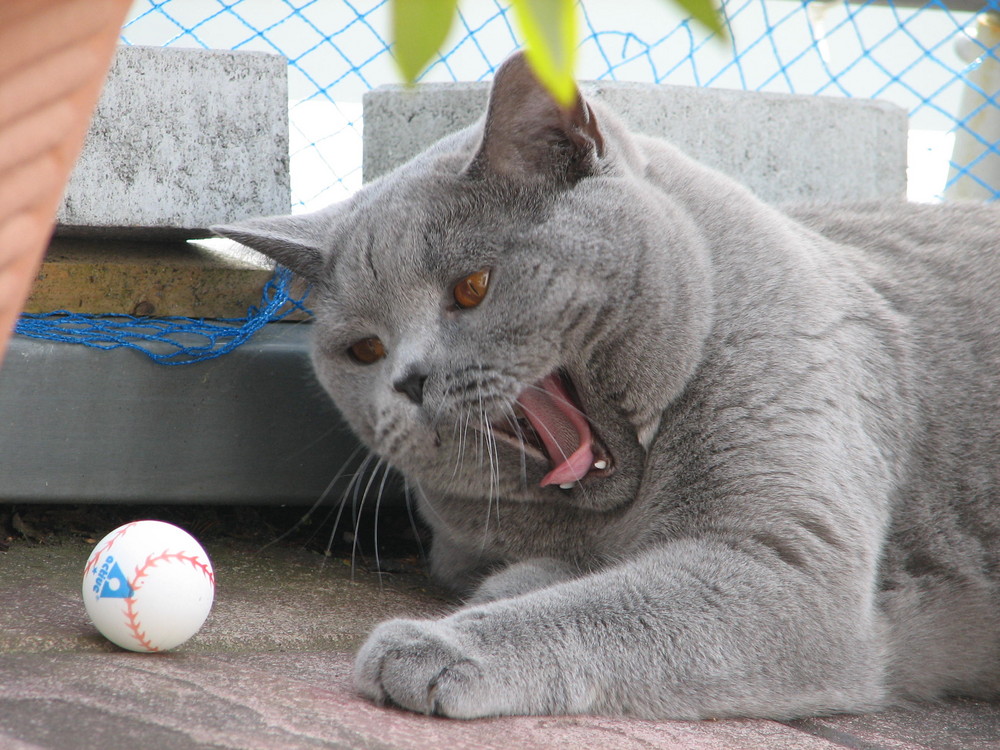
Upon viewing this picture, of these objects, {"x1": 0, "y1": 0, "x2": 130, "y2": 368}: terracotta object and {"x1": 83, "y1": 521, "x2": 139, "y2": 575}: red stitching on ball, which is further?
{"x1": 83, "y1": 521, "x2": 139, "y2": 575}: red stitching on ball

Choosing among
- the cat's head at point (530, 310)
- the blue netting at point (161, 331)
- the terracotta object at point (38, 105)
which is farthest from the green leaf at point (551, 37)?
the blue netting at point (161, 331)

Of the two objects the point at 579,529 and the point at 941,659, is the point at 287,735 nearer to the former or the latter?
the point at 579,529

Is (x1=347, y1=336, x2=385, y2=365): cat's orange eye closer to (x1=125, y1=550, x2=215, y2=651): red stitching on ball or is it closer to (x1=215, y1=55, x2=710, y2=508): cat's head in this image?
(x1=215, y1=55, x2=710, y2=508): cat's head

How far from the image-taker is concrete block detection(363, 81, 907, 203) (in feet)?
7.77

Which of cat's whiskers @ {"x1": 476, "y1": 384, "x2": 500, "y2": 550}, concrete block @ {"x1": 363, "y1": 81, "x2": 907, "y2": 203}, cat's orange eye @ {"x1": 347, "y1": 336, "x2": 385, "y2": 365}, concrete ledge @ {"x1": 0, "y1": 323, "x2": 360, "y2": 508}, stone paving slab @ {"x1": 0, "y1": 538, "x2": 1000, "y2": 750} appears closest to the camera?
stone paving slab @ {"x1": 0, "y1": 538, "x2": 1000, "y2": 750}

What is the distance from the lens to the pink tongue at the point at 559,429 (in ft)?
4.93

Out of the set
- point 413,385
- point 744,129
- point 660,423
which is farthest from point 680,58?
point 413,385

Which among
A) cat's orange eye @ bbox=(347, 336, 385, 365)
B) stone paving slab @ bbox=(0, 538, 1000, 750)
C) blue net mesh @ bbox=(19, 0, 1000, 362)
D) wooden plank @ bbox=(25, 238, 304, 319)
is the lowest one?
stone paving slab @ bbox=(0, 538, 1000, 750)

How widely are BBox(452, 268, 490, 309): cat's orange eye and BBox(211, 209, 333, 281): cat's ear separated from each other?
0.36m

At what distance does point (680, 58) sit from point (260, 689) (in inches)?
88.6

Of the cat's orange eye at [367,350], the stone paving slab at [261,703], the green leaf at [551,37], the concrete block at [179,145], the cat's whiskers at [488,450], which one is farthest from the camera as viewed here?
the concrete block at [179,145]

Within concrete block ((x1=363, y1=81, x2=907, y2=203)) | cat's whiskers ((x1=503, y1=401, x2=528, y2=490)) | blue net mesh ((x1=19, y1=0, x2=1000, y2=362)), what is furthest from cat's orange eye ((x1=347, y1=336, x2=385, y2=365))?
concrete block ((x1=363, y1=81, x2=907, y2=203))

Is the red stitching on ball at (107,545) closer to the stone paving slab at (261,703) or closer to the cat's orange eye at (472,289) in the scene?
the stone paving slab at (261,703)

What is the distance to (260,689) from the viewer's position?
48.4 inches
